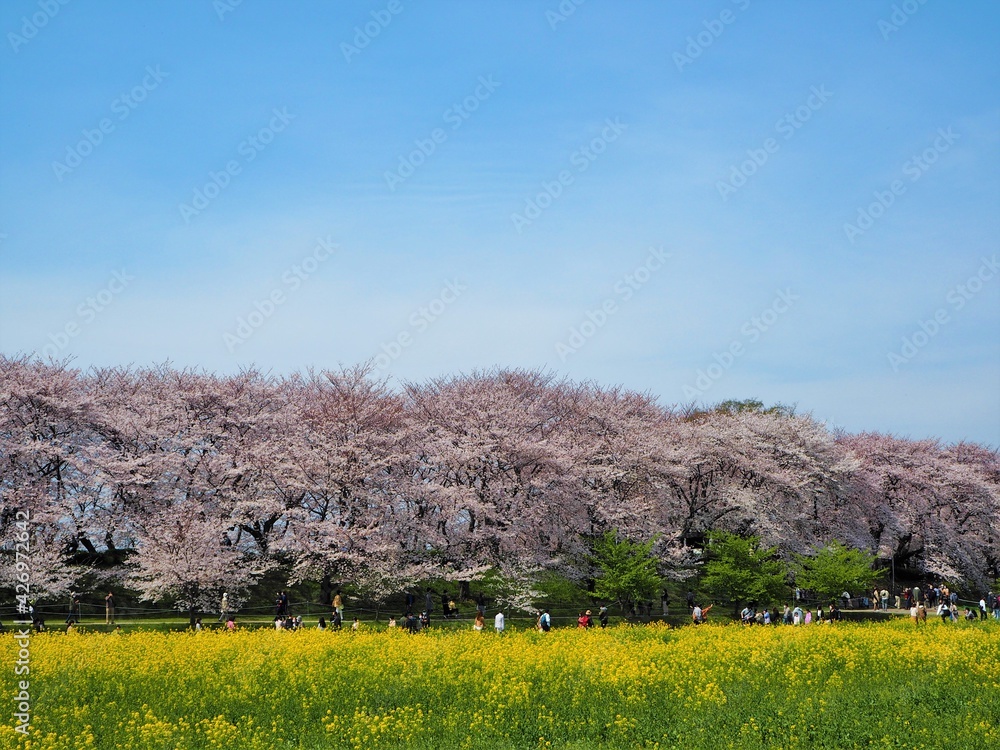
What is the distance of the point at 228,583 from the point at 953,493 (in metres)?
56.3

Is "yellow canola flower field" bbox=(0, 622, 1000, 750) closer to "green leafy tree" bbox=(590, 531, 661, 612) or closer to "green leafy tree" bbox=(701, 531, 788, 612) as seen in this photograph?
→ "green leafy tree" bbox=(590, 531, 661, 612)

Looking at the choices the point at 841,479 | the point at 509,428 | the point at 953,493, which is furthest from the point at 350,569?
the point at 953,493

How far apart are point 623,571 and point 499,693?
26.2 meters

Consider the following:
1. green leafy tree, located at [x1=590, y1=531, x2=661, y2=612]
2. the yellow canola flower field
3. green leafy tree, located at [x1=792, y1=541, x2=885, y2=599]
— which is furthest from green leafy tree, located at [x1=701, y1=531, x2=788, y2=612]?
the yellow canola flower field

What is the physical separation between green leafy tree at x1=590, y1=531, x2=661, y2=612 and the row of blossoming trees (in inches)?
176

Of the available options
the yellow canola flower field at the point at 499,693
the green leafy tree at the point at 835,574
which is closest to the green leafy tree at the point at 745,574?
the green leafy tree at the point at 835,574

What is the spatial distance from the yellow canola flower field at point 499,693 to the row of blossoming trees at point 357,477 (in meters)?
19.0

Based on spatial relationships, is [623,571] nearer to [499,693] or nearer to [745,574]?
[745,574]

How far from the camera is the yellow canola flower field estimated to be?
1631 cm

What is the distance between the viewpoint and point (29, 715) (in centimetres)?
1795

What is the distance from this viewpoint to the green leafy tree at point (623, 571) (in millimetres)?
43719

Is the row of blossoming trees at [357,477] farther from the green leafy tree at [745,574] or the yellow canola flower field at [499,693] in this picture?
the yellow canola flower field at [499,693]

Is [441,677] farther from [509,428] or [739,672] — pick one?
[509,428]

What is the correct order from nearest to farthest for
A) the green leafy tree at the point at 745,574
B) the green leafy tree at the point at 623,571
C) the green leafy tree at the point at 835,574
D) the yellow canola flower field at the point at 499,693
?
the yellow canola flower field at the point at 499,693, the green leafy tree at the point at 623,571, the green leafy tree at the point at 745,574, the green leafy tree at the point at 835,574
